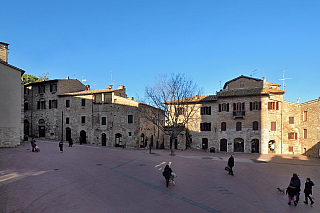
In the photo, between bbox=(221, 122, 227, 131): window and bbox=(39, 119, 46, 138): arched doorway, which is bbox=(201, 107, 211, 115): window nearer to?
bbox=(221, 122, 227, 131): window

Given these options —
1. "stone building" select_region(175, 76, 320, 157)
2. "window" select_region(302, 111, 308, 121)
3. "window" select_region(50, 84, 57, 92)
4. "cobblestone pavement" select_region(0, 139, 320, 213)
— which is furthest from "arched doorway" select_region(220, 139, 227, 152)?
"window" select_region(50, 84, 57, 92)

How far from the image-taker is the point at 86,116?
3681 cm

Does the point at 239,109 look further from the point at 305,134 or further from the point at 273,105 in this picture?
the point at 305,134

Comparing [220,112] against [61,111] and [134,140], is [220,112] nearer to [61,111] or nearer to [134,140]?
[134,140]

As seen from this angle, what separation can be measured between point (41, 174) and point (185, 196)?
1010 centimetres

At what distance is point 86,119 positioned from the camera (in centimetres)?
3681

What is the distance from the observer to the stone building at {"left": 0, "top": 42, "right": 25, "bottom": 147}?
80.7ft

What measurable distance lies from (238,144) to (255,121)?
484 cm

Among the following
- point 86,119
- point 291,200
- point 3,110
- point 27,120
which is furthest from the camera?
point 27,120

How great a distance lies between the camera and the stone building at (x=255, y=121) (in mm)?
31641

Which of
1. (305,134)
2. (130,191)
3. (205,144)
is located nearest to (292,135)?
(305,134)

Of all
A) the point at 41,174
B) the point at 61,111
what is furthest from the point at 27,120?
the point at 41,174

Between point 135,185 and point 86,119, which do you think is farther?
point 86,119

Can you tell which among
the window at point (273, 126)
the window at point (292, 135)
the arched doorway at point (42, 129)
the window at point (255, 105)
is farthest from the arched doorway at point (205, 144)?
the arched doorway at point (42, 129)
